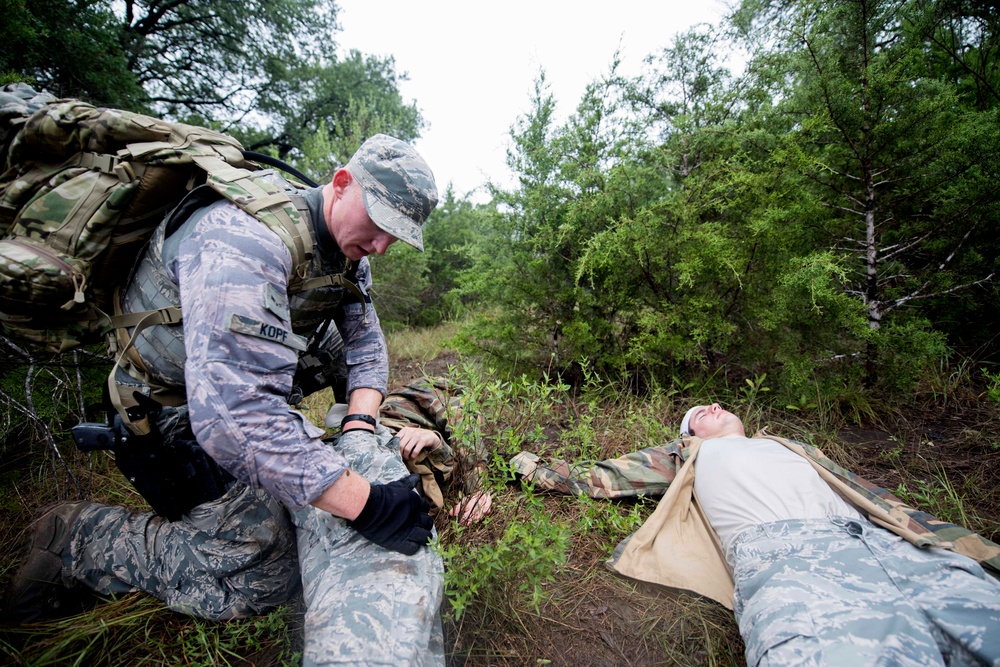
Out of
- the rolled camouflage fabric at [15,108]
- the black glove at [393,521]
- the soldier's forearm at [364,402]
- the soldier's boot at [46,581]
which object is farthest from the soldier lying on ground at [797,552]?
the rolled camouflage fabric at [15,108]

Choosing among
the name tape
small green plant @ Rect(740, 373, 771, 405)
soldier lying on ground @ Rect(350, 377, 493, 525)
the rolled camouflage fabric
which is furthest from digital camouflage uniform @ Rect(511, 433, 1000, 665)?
the rolled camouflage fabric

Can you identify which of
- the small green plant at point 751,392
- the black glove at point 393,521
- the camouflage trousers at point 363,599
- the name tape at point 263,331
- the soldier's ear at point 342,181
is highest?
the soldier's ear at point 342,181

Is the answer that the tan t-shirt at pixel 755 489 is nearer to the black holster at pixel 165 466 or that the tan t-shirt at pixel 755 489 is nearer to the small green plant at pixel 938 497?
the small green plant at pixel 938 497

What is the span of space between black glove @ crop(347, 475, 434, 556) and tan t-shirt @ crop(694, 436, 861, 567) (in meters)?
1.45

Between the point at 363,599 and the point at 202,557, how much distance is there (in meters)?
0.86

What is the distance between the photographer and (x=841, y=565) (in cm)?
172

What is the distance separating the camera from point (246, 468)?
1.40 metres

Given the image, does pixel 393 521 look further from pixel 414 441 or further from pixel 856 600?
pixel 856 600

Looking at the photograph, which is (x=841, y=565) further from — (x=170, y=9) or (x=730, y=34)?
(x=170, y=9)

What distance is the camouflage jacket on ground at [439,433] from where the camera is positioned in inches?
90.4

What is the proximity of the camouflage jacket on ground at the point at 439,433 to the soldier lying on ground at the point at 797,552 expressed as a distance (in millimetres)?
346

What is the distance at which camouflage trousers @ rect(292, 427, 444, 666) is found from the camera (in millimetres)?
1342

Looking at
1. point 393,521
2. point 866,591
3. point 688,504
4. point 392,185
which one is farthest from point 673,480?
point 392,185

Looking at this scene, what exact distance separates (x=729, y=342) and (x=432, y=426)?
244 cm
